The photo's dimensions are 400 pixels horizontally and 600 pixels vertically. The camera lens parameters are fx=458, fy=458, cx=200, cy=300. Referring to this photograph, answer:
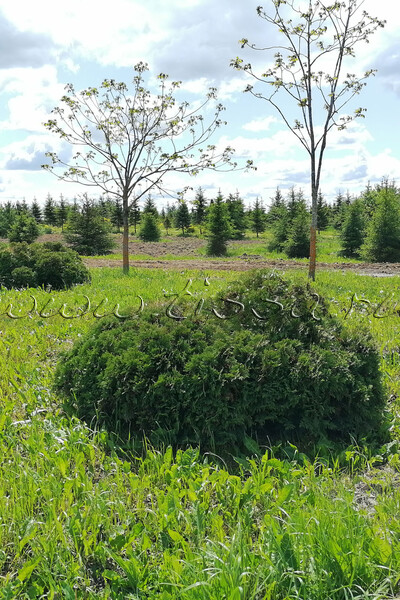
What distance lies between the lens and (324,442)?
11.8 feet

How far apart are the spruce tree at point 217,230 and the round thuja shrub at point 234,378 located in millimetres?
23517

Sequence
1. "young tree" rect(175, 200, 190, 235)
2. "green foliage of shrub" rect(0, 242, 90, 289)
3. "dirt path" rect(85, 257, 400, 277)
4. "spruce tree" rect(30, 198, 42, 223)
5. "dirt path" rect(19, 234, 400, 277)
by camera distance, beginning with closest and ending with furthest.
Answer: "green foliage of shrub" rect(0, 242, 90, 289) → "dirt path" rect(85, 257, 400, 277) → "dirt path" rect(19, 234, 400, 277) → "young tree" rect(175, 200, 190, 235) → "spruce tree" rect(30, 198, 42, 223)

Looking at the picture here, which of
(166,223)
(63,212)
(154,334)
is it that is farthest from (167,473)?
(63,212)

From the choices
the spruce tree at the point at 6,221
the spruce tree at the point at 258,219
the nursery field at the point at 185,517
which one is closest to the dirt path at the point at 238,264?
the nursery field at the point at 185,517

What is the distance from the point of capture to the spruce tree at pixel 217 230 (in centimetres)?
2730

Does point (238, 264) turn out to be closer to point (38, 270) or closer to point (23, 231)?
point (38, 270)

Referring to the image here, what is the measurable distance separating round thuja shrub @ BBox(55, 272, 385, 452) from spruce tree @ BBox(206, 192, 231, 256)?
77.2 ft

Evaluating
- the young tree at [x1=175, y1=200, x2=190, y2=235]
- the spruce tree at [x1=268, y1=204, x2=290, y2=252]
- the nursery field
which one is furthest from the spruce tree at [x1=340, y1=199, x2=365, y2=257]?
the young tree at [x1=175, y1=200, x2=190, y2=235]

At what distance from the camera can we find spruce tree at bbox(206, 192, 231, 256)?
1075 inches

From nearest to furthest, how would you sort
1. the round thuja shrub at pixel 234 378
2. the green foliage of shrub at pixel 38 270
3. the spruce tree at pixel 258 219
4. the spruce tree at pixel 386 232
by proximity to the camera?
the round thuja shrub at pixel 234 378 < the green foliage of shrub at pixel 38 270 < the spruce tree at pixel 386 232 < the spruce tree at pixel 258 219

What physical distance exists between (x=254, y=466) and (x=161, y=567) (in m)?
1.08

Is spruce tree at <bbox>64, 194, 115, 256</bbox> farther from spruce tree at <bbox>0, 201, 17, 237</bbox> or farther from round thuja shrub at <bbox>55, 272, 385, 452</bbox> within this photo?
round thuja shrub at <bbox>55, 272, 385, 452</bbox>

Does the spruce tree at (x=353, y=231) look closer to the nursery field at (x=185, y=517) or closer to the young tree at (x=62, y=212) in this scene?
the nursery field at (x=185, y=517)

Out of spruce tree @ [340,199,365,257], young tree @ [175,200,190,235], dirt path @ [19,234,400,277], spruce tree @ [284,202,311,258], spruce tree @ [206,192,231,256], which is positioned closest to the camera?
dirt path @ [19,234,400,277]
